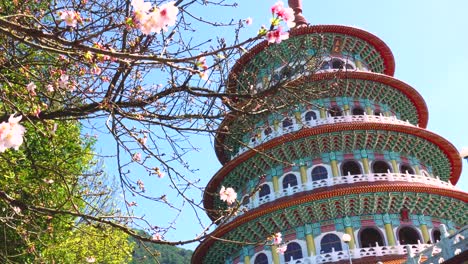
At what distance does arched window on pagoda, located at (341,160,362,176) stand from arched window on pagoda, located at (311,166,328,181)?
2.80ft

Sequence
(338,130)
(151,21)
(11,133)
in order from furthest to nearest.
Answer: (338,130), (151,21), (11,133)

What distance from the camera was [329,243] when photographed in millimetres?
22672

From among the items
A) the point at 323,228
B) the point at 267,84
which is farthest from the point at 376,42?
Result: the point at 267,84

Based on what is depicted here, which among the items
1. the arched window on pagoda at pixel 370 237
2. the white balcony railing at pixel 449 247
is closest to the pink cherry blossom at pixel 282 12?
the white balcony railing at pixel 449 247

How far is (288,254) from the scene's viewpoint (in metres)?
23.2

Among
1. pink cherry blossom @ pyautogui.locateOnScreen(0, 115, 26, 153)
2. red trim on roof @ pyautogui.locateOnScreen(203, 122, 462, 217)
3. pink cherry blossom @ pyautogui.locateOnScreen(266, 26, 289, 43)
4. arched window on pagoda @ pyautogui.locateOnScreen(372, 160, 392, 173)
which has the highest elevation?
red trim on roof @ pyautogui.locateOnScreen(203, 122, 462, 217)

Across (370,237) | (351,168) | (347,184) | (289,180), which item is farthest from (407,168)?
(289,180)

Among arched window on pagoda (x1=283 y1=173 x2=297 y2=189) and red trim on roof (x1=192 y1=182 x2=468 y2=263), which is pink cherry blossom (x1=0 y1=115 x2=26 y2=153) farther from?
arched window on pagoda (x1=283 y1=173 x2=297 y2=189)

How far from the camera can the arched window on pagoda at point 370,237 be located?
2283cm

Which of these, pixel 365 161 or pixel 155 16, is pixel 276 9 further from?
pixel 365 161

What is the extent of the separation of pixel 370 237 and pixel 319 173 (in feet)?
12.6

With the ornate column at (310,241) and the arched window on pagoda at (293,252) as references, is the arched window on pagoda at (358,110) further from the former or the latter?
the arched window on pagoda at (293,252)

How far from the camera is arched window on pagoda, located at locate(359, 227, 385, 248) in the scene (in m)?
22.8

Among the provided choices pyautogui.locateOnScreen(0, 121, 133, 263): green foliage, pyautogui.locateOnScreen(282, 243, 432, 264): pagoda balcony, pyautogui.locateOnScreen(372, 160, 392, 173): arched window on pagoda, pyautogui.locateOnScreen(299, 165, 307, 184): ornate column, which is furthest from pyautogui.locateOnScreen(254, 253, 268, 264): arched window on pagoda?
pyautogui.locateOnScreen(0, 121, 133, 263): green foliage
